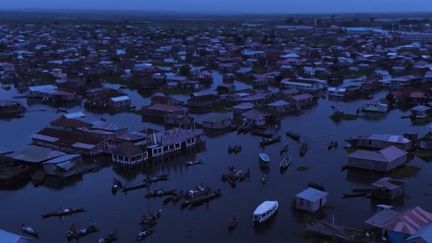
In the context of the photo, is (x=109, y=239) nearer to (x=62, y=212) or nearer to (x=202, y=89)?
(x=62, y=212)

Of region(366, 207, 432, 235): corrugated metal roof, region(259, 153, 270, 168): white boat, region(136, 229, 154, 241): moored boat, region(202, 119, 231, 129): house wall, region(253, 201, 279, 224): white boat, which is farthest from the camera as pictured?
region(202, 119, 231, 129): house wall

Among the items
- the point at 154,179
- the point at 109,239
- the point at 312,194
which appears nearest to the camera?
the point at 109,239

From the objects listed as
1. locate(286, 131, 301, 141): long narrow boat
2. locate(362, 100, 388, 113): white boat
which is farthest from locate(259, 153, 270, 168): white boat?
locate(362, 100, 388, 113): white boat

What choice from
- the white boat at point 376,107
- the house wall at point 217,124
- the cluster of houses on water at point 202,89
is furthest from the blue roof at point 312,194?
the white boat at point 376,107

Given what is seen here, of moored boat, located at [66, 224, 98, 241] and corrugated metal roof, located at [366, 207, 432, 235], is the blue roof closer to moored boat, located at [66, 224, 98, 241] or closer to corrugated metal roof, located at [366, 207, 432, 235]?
corrugated metal roof, located at [366, 207, 432, 235]

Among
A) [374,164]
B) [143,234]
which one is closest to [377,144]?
[374,164]

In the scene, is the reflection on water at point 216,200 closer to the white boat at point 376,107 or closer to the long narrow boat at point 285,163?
the long narrow boat at point 285,163

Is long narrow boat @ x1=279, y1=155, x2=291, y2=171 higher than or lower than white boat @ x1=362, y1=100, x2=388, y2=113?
lower
